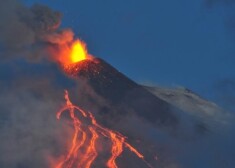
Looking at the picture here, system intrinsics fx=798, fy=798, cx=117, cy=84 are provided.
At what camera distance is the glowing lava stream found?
138 ft

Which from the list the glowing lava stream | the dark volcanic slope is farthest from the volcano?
the glowing lava stream

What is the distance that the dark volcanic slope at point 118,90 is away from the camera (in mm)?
51938

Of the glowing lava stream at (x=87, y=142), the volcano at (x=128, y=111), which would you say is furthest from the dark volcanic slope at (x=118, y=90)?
the glowing lava stream at (x=87, y=142)

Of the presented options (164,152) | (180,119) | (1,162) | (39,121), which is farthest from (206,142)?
(1,162)

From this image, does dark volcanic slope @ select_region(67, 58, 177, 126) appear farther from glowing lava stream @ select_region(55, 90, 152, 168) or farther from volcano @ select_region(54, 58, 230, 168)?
glowing lava stream @ select_region(55, 90, 152, 168)

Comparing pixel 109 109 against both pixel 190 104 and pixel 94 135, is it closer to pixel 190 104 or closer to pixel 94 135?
pixel 94 135

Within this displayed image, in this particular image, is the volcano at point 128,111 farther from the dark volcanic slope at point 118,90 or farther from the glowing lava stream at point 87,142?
the glowing lava stream at point 87,142

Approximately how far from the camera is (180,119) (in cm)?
5647

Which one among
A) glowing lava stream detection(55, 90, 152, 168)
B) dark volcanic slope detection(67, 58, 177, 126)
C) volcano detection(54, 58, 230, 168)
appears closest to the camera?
glowing lava stream detection(55, 90, 152, 168)

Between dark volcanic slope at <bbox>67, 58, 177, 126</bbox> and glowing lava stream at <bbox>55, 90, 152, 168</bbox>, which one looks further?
dark volcanic slope at <bbox>67, 58, 177, 126</bbox>

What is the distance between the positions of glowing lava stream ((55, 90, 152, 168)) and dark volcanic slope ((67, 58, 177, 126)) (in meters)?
1.98

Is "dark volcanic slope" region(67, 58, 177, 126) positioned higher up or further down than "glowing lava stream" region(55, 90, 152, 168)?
higher up

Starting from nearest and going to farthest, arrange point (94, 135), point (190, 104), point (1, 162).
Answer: point (1, 162), point (94, 135), point (190, 104)

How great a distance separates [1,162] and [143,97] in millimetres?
14725
